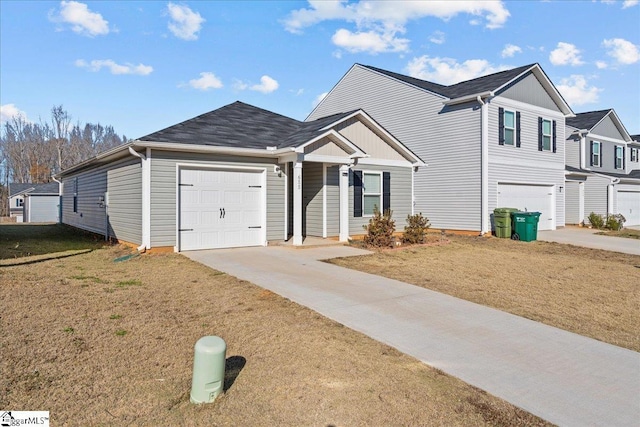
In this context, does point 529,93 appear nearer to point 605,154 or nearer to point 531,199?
point 531,199

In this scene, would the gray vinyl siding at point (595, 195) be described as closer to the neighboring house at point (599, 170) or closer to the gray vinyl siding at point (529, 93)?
the neighboring house at point (599, 170)

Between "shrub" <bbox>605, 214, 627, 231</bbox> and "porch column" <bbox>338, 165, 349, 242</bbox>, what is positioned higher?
"porch column" <bbox>338, 165, 349, 242</bbox>

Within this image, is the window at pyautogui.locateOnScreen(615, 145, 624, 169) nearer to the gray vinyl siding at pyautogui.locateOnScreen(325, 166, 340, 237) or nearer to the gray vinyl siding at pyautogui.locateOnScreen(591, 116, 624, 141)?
the gray vinyl siding at pyautogui.locateOnScreen(591, 116, 624, 141)

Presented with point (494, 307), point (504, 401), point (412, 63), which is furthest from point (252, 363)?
point (412, 63)

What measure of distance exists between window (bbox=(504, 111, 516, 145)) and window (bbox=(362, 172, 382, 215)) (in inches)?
255

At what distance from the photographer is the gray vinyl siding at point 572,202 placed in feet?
74.0

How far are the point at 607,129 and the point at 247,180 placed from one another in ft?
80.9

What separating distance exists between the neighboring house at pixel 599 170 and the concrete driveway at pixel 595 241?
15.7 ft

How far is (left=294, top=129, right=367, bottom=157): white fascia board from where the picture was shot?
11293 millimetres

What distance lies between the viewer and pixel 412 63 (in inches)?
1001

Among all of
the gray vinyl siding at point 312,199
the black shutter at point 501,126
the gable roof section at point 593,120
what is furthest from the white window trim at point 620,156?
the gray vinyl siding at point 312,199

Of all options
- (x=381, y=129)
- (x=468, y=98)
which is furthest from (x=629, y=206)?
(x=381, y=129)

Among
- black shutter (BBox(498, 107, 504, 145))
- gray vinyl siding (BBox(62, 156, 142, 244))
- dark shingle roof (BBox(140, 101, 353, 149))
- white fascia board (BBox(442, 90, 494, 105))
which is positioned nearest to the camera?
dark shingle roof (BBox(140, 101, 353, 149))

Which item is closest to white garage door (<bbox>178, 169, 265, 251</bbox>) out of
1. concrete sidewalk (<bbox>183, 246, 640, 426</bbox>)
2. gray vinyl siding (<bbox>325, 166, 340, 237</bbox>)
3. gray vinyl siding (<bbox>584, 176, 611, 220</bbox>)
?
gray vinyl siding (<bbox>325, 166, 340, 237</bbox>)
